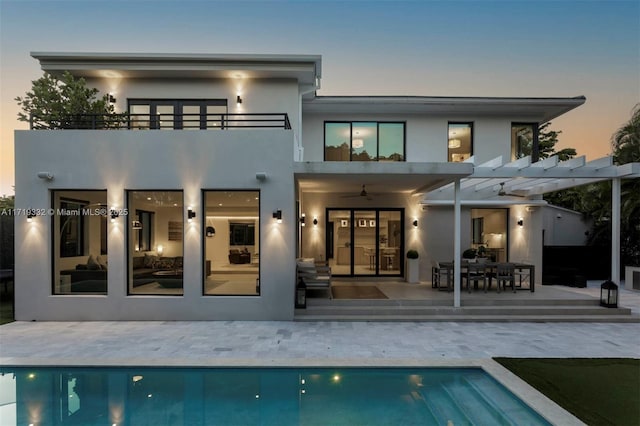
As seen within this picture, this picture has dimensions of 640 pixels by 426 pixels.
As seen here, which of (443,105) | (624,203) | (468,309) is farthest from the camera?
(624,203)

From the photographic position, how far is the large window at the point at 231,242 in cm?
907

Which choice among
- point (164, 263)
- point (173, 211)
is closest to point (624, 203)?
point (173, 211)

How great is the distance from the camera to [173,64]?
35.8ft

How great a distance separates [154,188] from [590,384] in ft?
32.3

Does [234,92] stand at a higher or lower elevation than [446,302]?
higher

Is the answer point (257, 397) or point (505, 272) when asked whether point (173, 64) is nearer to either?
point (257, 397)

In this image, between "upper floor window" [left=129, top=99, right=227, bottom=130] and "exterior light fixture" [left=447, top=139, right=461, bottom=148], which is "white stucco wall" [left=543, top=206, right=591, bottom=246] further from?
"upper floor window" [left=129, top=99, right=227, bottom=130]

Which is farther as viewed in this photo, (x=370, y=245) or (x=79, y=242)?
(x=370, y=245)

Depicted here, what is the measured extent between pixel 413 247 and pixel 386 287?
2402mm

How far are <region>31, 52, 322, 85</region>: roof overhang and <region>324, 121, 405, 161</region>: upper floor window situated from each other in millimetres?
2860

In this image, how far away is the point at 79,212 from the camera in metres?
9.13

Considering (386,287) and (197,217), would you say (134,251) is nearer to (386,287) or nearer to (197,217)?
(197,217)

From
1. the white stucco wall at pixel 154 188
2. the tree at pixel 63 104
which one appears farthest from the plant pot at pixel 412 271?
the tree at pixel 63 104

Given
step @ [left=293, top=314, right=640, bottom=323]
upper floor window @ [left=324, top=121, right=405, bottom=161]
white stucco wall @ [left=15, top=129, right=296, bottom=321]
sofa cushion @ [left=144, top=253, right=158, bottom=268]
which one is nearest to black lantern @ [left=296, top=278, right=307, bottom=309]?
step @ [left=293, top=314, right=640, bottom=323]
